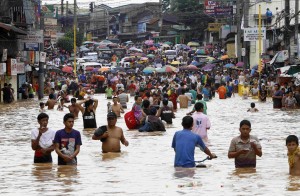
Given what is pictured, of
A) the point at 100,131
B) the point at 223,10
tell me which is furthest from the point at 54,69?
the point at 100,131

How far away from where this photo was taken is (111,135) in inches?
794

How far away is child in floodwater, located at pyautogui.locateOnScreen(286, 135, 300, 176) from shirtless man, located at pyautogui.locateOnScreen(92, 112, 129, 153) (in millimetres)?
4447

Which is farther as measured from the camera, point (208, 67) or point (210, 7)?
point (210, 7)

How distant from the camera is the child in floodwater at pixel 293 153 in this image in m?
15.7

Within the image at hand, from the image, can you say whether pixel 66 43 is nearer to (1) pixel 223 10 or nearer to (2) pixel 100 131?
(1) pixel 223 10

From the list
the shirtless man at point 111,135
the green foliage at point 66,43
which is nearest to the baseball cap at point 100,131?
the shirtless man at point 111,135

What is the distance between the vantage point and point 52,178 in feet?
54.7

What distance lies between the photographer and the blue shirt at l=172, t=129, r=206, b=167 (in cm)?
1638

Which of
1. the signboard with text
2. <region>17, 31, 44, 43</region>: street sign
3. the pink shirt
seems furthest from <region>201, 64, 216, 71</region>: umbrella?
the pink shirt

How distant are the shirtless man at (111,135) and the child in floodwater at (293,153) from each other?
14.6 feet

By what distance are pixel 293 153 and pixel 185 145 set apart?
189 centimetres

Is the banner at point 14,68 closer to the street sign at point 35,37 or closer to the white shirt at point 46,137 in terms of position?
the street sign at point 35,37

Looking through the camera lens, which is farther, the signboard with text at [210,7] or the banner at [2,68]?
the signboard with text at [210,7]

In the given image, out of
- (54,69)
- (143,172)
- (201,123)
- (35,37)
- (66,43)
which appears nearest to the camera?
(143,172)
